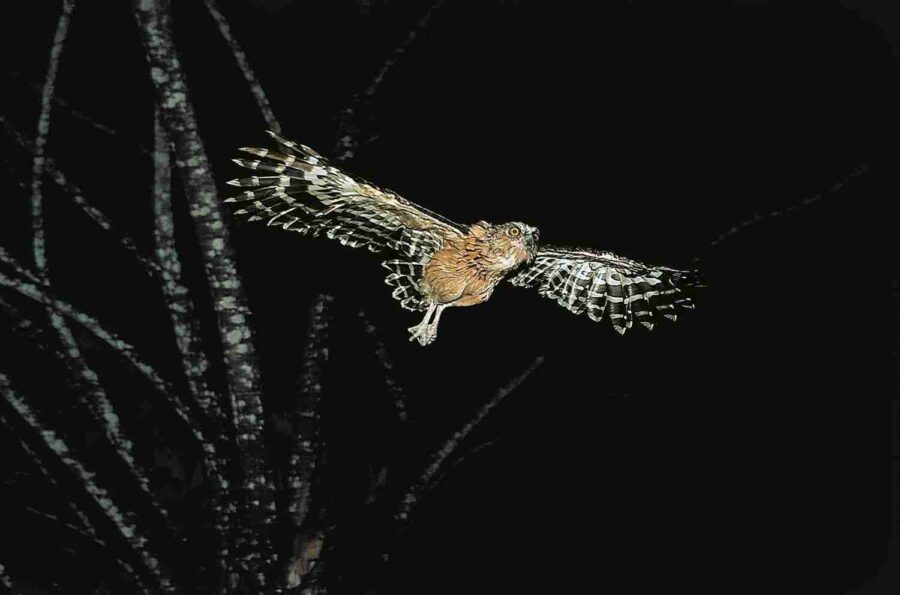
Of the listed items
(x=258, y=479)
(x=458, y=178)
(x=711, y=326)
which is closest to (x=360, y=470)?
(x=258, y=479)

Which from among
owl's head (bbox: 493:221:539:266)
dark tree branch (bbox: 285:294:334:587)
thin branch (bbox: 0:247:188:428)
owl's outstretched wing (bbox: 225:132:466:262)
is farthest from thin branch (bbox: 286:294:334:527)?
owl's head (bbox: 493:221:539:266)

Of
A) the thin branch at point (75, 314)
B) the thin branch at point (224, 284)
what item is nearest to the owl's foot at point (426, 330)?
the thin branch at point (224, 284)

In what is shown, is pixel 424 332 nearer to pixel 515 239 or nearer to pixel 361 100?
pixel 515 239

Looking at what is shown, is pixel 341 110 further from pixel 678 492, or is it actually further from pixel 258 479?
pixel 678 492

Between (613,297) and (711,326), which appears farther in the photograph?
(711,326)

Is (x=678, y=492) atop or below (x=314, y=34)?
below

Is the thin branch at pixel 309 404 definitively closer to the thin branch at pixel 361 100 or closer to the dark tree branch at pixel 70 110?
the thin branch at pixel 361 100

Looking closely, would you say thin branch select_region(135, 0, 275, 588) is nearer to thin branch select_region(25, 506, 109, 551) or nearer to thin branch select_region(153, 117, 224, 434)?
thin branch select_region(153, 117, 224, 434)
